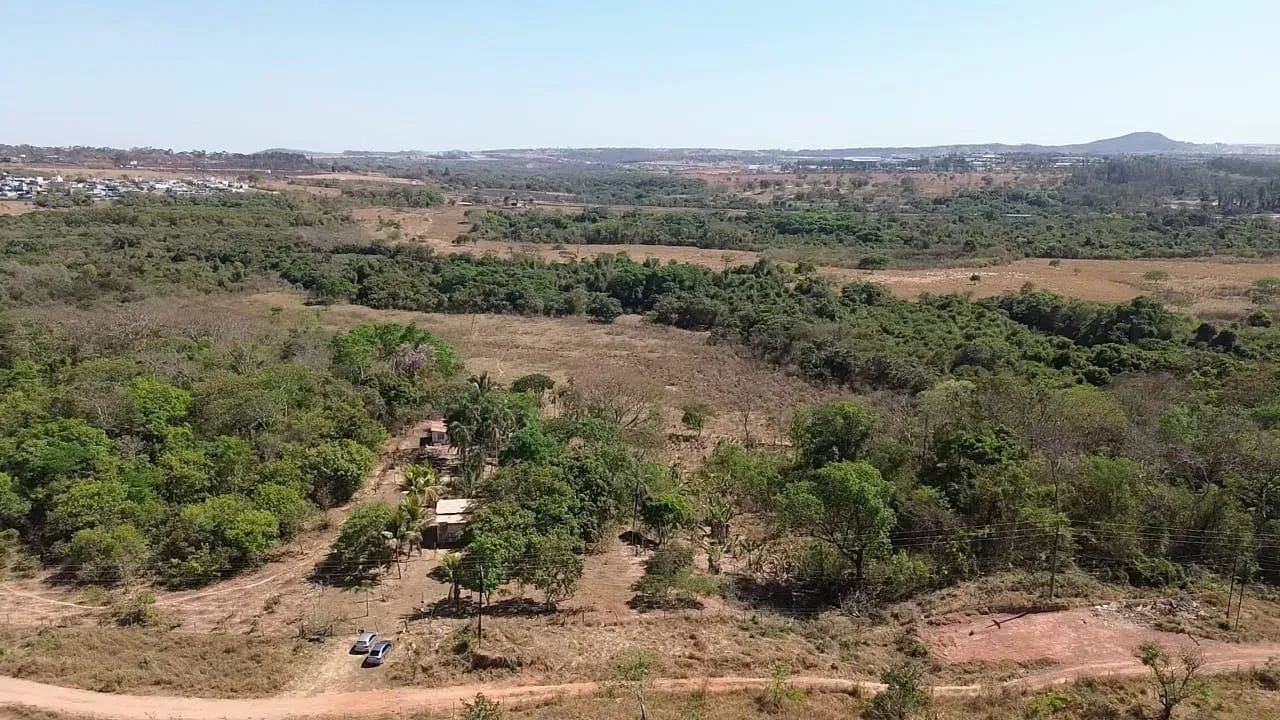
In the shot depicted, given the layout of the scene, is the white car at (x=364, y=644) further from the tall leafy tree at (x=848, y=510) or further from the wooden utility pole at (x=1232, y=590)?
the wooden utility pole at (x=1232, y=590)

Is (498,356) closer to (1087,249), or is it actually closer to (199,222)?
(199,222)

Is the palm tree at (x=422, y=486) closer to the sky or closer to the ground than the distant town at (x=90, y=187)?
closer to the ground

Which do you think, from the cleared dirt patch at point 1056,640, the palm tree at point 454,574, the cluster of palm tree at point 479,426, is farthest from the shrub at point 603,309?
the cleared dirt patch at point 1056,640

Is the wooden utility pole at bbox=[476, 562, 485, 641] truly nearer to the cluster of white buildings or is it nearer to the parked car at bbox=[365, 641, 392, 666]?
the parked car at bbox=[365, 641, 392, 666]

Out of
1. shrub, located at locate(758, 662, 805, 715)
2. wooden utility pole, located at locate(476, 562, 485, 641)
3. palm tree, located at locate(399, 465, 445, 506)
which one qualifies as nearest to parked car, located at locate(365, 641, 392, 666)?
wooden utility pole, located at locate(476, 562, 485, 641)

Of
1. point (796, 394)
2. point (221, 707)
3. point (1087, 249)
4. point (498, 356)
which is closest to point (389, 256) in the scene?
point (498, 356)

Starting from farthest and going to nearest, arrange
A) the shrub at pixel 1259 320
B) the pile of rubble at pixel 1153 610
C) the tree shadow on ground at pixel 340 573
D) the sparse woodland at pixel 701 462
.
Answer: the shrub at pixel 1259 320, the tree shadow on ground at pixel 340 573, the sparse woodland at pixel 701 462, the pile of rubble at pixel 1153 610

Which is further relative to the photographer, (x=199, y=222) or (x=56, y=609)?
(x=199, y=222)
